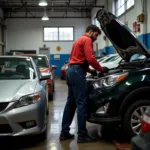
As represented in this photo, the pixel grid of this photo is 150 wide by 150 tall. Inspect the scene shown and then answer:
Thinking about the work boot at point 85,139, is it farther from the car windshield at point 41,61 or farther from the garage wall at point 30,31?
the garage wall at point 30,31

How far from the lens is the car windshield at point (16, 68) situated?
518cm

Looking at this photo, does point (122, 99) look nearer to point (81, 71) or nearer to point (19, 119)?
point (81, 71)

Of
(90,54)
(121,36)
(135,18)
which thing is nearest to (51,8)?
(135,18)

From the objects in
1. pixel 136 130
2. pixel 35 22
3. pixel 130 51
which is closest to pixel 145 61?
pixel 130 51

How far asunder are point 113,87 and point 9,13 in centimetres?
2168

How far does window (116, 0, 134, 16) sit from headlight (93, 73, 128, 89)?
399 inches

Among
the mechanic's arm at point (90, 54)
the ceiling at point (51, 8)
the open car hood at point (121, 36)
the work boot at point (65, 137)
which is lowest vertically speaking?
the work boot at point (65, 137)

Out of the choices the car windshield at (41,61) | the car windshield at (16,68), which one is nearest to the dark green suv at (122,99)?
the car windshield at (16,68)

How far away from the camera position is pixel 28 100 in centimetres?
419

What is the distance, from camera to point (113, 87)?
4203 millimetres

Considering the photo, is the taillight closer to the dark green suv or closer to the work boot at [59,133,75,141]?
the dark green suv

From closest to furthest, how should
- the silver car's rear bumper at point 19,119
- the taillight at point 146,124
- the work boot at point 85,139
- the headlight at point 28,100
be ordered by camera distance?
1. the taillight at point 146,124
2. the silver car's rear bumper at point 19,119
3. the headlight at point 28,100
4. the work boot at point 85,139

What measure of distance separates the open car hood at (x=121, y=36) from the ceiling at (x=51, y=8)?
17076mm

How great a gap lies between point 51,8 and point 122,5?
9726mm
